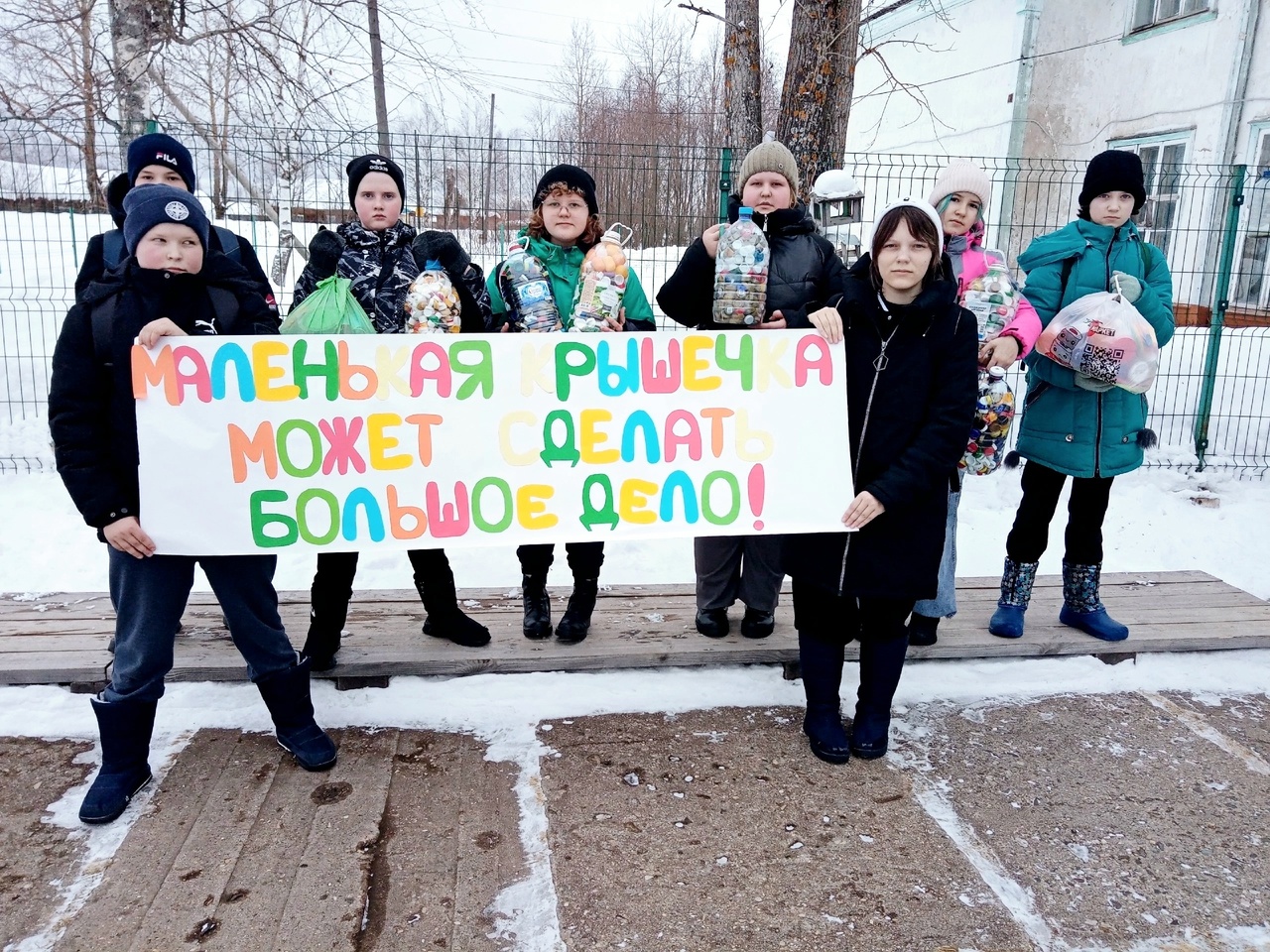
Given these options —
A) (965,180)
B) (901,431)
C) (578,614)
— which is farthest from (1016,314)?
(578,614)

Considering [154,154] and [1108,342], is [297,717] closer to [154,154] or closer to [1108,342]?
[154,154]

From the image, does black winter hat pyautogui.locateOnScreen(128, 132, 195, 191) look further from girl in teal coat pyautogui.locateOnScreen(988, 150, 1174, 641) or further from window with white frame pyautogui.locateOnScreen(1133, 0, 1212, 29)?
window with white frame pyautogui.locateOnScreen(1133, 0, 1212, 29)

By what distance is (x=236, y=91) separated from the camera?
8.95 meters

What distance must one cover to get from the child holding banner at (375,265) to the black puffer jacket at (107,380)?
1.53 ft

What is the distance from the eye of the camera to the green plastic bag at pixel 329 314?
290cm

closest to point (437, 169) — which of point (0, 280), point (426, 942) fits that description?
point (426, 942)

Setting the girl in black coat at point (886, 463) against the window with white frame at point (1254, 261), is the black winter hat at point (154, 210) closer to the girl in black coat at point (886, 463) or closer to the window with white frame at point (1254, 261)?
the girl in black coat at point (886, 463)

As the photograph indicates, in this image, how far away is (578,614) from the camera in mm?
3660

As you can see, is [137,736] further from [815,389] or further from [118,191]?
[815,389]

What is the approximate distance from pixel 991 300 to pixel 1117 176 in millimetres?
719

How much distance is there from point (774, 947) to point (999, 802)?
105cm

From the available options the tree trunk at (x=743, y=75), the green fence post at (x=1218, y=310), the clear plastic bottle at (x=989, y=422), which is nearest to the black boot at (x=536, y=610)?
the clear plastic bottle at (x=989, y=422)

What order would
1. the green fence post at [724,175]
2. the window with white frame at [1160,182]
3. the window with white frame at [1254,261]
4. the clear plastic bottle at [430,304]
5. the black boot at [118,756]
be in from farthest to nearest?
the window with white frame at [1160,182] < the window with white frame at [1254,261] < the green fence post at [724,175] < the clear plastic bottle at [430,304] < the black boot at [118,756]

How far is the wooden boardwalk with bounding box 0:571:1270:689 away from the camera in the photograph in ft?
11.1
